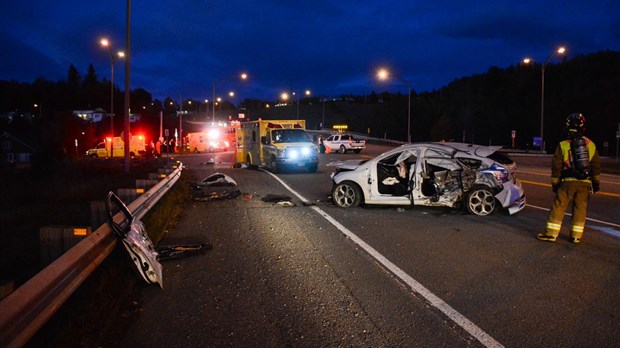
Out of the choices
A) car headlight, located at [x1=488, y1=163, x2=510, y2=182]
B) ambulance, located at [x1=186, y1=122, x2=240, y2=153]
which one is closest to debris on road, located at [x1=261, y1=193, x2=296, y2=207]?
car headlight, located at [x1=488, y1=163, x2=510, y2=182]

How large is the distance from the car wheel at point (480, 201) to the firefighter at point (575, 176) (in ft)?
8.51

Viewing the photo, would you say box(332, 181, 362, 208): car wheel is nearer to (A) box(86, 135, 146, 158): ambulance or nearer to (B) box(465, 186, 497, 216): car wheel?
(B) box(465, 186, 497, 216): car wheel

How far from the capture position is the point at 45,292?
422 cm

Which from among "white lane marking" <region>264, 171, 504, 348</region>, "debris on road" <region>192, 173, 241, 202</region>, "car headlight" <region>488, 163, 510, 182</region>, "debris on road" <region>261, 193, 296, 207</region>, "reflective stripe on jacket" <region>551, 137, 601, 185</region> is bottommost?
"white lane marking" <region>264, 171, 504, 348</region>

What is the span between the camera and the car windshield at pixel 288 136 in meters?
24.9

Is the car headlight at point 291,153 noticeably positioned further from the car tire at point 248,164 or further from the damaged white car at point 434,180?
the damaged white car at point 434,180

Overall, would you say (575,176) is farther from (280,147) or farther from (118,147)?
(118,147)

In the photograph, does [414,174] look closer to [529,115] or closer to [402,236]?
[402,236]

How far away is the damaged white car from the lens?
11430mm

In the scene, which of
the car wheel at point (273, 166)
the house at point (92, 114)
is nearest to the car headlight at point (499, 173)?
the car wheel at point (273, 166)

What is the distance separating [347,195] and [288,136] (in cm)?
1252

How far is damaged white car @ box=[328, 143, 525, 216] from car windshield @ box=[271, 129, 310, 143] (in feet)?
38.6

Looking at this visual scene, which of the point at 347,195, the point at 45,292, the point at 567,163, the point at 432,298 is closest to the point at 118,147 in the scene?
the point at 347,195

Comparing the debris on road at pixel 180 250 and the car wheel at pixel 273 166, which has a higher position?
the car wheel at pixel 273 166
